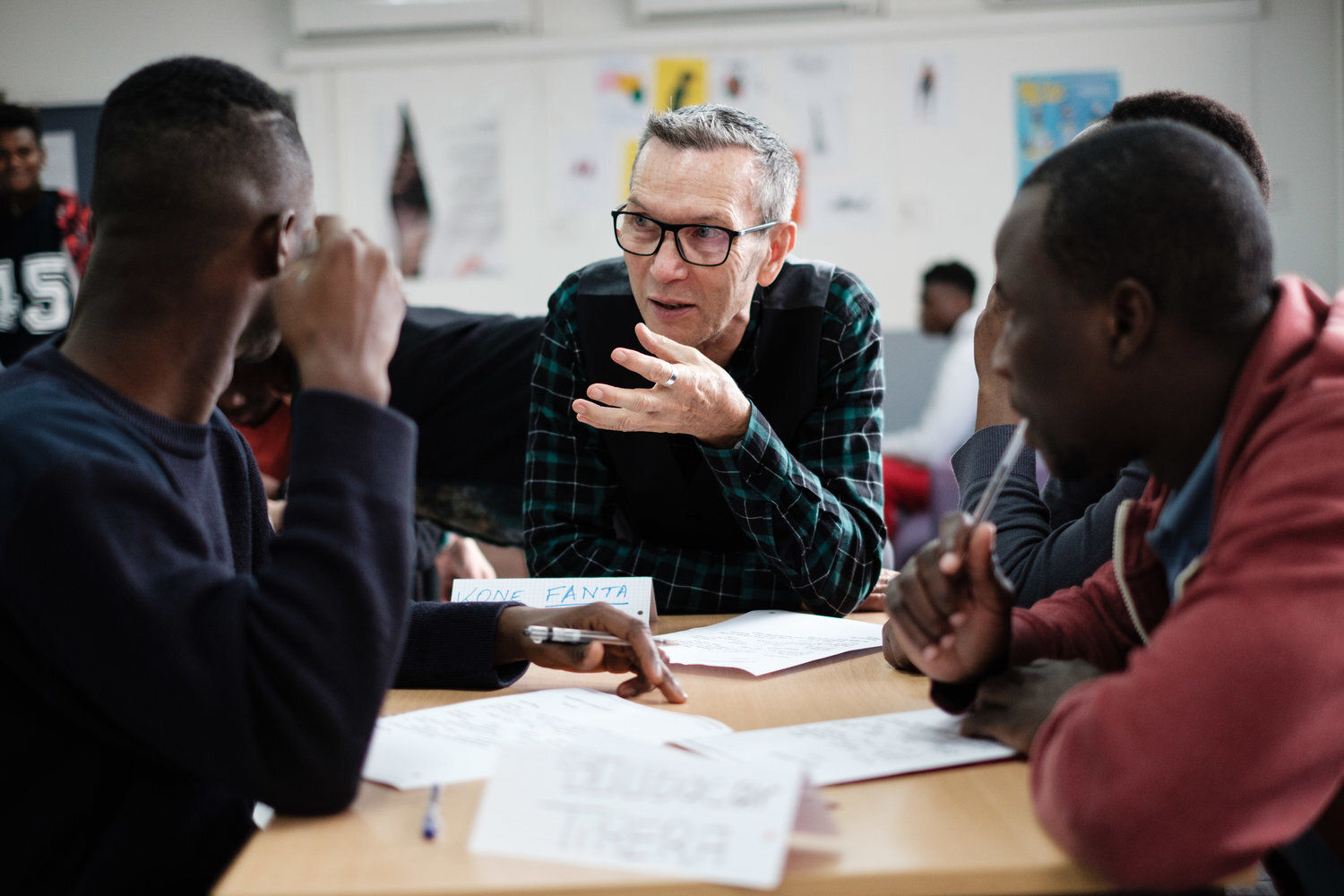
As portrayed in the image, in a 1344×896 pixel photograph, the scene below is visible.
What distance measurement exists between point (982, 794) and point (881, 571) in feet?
2.92

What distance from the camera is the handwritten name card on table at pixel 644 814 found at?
0.63 meters

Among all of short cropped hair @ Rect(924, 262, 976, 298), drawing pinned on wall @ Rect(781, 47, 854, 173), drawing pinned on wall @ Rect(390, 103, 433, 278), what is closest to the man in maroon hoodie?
short cropped hair @ Rect(924, 262, 976, 298)

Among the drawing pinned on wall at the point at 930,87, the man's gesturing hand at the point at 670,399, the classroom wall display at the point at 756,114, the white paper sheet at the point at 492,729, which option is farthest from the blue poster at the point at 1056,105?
the white paper sheet at the point at 492,729

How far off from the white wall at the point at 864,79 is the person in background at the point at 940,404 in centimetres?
13

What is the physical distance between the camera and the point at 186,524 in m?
0.76

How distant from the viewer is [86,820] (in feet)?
2.46

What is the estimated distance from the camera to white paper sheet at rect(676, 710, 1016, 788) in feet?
2.57

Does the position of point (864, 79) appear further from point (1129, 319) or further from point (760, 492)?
point (1129, 319)

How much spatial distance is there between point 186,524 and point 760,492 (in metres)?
0.81

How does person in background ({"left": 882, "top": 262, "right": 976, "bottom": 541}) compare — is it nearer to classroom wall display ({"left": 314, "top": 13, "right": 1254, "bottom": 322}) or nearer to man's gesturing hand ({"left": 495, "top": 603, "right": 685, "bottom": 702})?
classroom wall display ({"left": 314, "top": 13, "right": 1254, "bottom": 322})

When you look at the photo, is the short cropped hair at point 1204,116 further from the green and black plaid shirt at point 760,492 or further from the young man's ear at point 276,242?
the young man's ear at point 276,242

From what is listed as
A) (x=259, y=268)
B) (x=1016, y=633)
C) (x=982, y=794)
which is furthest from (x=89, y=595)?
(x=1016, y=633)

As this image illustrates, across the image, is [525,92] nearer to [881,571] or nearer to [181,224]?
[881,571]

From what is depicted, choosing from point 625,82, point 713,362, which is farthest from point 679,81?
point 713,362
